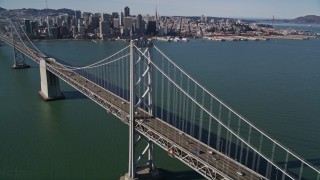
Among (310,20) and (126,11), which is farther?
(310,20)

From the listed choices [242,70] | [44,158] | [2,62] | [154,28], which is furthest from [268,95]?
[154,28]

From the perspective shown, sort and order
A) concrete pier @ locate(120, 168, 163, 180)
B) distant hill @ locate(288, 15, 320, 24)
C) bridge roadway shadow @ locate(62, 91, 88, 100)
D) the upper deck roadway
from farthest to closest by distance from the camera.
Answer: distant hill @ locate(288, 15, 320, 24) < bridge roadway shadow @ locate(62, 91, 88, 100) < concrete pier @ locate(120, 168, 163, 180) < the upper deck roadway

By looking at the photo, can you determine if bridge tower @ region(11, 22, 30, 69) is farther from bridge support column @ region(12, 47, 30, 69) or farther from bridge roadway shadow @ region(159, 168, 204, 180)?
bridge roadway shadow @ region(159, 168, 204, 180)

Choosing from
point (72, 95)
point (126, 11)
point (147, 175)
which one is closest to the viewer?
point (147, 175)

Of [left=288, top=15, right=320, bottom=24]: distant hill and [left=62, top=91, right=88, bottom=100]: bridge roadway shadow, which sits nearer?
[left=62, top=91, right=88, bottom=100]: bridge roadway shadow

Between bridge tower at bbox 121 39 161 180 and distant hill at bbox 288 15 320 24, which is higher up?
distant hill at bbox 288 15 320 24

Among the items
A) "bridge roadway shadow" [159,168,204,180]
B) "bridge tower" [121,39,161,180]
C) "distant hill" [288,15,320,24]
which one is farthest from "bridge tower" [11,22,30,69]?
"distant hill" [288,15,320,24]

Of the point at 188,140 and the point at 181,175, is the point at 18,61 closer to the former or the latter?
the point at 181,175

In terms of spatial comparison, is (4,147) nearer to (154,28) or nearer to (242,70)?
(242,70)

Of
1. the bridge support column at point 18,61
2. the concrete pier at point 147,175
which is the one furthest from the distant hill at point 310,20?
the concrete pier at point 147,175

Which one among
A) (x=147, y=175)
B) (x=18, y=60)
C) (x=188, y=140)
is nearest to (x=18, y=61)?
(x=18, y=60)

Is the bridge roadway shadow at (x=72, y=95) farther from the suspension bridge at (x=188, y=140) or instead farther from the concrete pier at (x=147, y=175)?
the concrete pier at (x=147, y=175)
